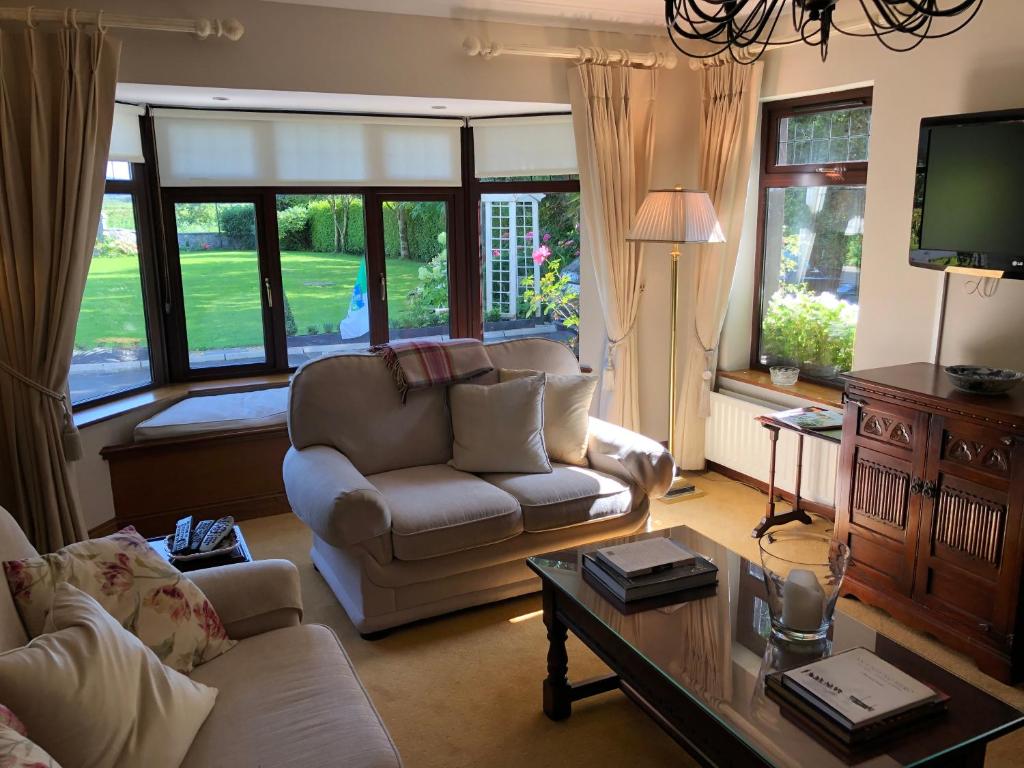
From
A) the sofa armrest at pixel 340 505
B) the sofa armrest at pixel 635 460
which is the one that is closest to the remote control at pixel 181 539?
the sofa armrest at pixel 340 505

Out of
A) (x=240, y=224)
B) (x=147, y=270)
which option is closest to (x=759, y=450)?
(x=240, y=224)

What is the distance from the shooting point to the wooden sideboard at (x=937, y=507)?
2.69 metres

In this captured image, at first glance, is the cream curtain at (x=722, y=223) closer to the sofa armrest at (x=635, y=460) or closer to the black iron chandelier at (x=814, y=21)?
the black iron chandelier at (x=814, y=21)

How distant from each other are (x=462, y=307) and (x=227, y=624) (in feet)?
10.6

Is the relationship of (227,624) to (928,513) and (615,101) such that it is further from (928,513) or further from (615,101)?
(615,101)

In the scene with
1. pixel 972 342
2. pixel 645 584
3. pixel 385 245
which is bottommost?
pixel 645 584

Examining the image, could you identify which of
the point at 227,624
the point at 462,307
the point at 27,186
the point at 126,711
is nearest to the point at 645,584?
the point at 227,624

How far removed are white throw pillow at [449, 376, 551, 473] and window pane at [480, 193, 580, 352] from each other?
170cm

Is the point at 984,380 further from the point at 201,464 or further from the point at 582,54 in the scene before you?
the point at 201,464

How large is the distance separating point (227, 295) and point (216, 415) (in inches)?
34.9

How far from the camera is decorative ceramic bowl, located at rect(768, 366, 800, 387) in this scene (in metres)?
4.36

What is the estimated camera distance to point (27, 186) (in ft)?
10.6

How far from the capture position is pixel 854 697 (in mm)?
1750

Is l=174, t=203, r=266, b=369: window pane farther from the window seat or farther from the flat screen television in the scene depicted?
the flat screen television
